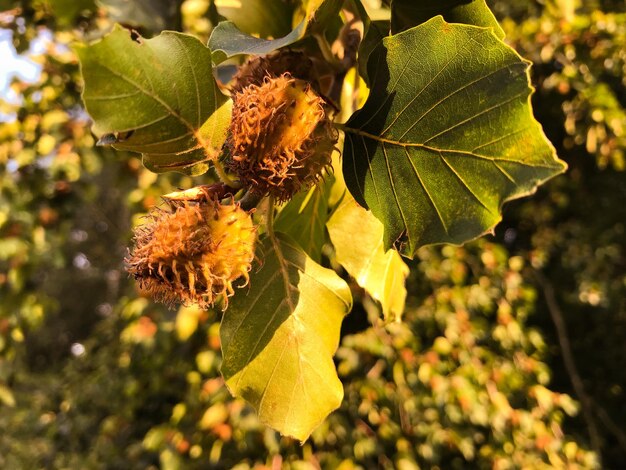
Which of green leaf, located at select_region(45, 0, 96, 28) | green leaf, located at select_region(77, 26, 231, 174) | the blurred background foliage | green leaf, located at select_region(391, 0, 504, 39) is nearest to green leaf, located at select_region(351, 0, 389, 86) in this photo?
green leaf, located at select_region(391, 0, 504, 39)

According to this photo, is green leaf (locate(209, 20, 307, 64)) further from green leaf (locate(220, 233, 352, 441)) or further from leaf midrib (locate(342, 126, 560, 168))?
green leaf (locate(220, 233, 352, 441))

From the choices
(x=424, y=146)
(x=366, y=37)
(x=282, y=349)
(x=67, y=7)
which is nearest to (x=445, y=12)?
(x=366, y=37)

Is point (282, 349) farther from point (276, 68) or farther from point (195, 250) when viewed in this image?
point (276, 68)

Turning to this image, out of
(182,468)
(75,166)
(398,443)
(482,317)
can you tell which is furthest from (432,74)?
(482,317)

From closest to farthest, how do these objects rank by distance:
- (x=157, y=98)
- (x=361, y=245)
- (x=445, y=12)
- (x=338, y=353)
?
(x=157, y=98) → (x=445, y=12) → (x=361, y=245) → (x=338, y=353)

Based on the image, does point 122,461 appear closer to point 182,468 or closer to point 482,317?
point 182,468

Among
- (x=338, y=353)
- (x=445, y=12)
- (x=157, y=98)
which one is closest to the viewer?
(x=157, y=98)
